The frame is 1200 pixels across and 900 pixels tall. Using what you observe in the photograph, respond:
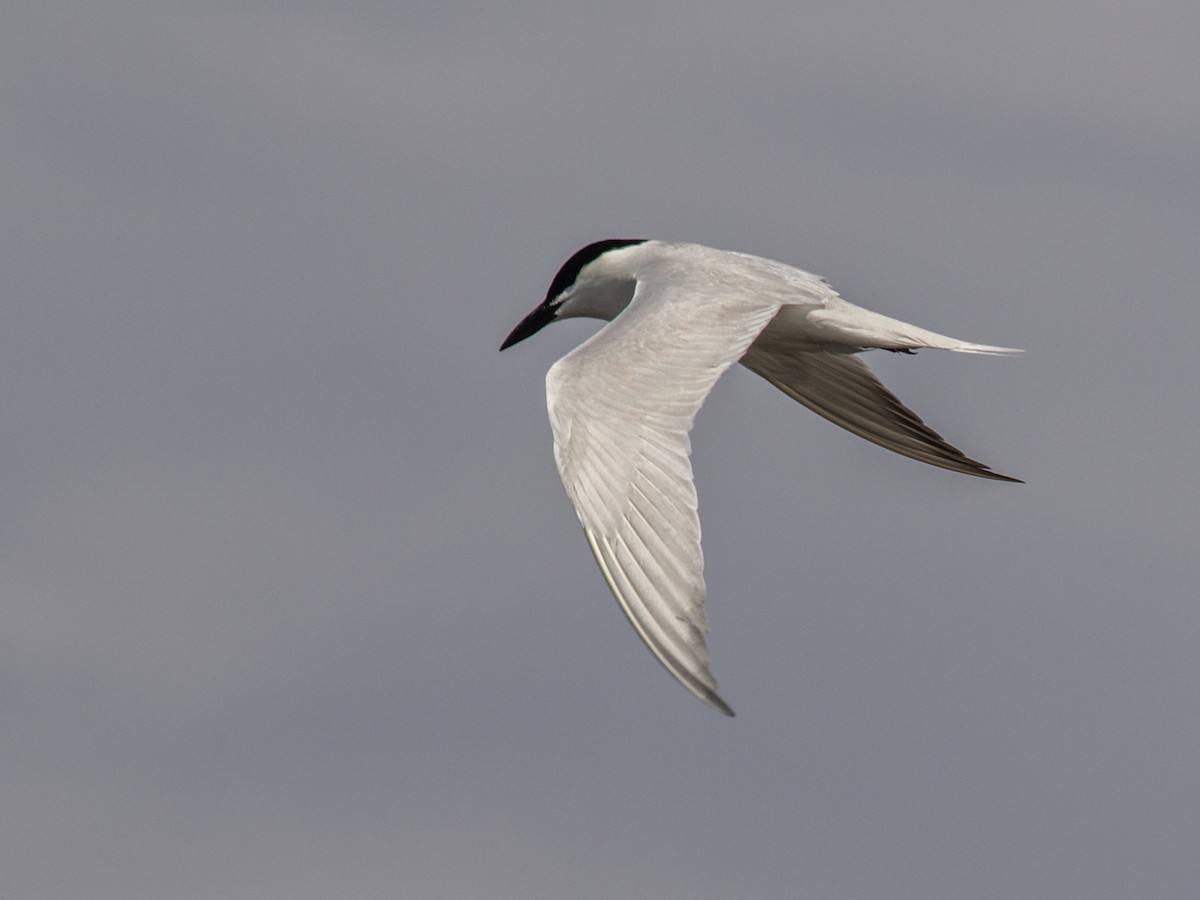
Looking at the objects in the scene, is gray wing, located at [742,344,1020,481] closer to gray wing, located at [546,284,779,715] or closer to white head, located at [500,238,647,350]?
white head, located at [500,238,647,350]

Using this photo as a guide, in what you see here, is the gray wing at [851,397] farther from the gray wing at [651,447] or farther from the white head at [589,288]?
the gray wing at [651,447]

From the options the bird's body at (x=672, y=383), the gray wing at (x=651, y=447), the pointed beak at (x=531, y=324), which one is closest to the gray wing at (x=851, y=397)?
the bird's body at (x=672, y=383)

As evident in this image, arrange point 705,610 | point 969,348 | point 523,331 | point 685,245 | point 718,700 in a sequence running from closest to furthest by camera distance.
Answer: point 718,700 → point 705,610 → point 969,348 → point 685,245 → point 523,331

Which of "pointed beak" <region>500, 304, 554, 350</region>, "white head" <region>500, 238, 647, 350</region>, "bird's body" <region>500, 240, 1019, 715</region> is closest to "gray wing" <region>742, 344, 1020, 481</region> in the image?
"bird's body" <region>500, 240, 1019, 715</region>

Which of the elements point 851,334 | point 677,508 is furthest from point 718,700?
point 851,334

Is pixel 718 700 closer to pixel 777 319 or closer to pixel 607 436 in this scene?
pixel 607 436

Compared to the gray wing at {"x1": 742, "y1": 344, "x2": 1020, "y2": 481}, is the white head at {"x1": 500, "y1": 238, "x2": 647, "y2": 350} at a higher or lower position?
higher

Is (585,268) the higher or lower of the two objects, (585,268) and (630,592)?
the higher
